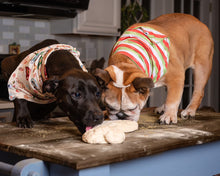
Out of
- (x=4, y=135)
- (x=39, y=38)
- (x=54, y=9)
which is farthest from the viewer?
(x=39, y=38)

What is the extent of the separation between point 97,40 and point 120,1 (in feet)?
1.66

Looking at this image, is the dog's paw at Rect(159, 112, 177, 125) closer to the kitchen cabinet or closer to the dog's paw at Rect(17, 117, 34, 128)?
the dog's paw at Rect(17, 117, 34, 128)

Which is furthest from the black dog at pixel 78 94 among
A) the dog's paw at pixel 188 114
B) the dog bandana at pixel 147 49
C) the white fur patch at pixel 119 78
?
the dog's paw at pixel 188 114

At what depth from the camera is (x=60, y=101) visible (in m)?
1.32

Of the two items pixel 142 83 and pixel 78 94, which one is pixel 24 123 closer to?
pixel 78 94

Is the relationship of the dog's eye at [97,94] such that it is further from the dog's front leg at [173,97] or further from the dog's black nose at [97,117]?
the dog's front leg at [173,97]

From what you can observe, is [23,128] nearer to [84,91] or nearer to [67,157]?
[84,91]

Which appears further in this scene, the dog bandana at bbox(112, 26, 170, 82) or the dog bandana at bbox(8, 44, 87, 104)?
the dog bandana at bbox(112, 26, 170, 82)

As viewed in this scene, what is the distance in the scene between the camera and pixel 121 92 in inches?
55.7

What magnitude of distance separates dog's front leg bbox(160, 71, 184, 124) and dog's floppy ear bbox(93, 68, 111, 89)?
0.33m

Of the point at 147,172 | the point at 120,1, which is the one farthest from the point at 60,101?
the point at 120,1

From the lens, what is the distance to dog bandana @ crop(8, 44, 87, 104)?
1504 millimetres

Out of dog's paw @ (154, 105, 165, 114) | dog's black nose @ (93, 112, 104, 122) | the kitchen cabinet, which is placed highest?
the kitchen cabinet

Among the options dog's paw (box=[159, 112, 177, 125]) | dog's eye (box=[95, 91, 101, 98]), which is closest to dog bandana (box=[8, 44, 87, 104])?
dog's eye (box=[95, 91, 101, 98])
